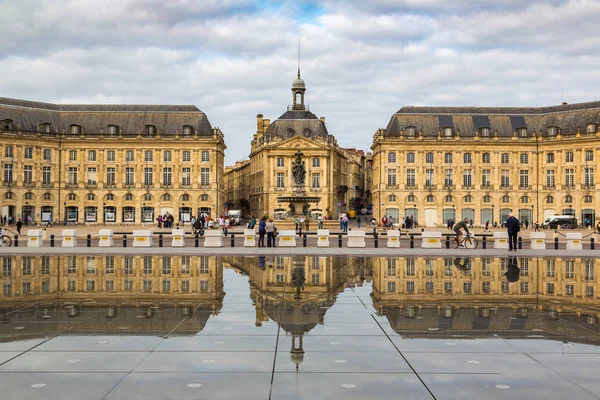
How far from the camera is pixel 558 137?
8544 centimetres

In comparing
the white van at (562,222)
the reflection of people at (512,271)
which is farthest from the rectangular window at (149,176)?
the reflection of people at (512,271)

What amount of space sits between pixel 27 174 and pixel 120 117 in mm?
14384

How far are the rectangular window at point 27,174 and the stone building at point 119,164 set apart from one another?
38.2 inches

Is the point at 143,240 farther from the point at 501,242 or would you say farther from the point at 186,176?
the point at 186,176

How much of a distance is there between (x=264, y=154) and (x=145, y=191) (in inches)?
754

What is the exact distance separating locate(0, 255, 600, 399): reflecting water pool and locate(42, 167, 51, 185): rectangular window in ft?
231

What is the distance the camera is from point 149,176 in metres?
88.2

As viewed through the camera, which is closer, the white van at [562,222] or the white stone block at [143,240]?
the white stone block at [143,240]

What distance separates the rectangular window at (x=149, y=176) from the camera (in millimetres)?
88050

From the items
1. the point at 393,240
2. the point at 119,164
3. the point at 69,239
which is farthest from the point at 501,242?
the point at 119,164

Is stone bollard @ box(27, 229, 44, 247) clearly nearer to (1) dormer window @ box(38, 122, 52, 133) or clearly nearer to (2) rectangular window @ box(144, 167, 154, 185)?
(2) rectangular window @ box(144, 167, 154, 185)

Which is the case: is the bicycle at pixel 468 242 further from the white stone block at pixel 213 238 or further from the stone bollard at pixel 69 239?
the stone bollard at pixel 69 239

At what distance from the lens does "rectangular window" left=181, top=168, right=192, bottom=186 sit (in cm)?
8841

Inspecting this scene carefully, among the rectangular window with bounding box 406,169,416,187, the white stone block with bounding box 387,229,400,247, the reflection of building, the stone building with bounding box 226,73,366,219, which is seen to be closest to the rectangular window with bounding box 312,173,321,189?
the stone building with bounding box 226,73,366,219
